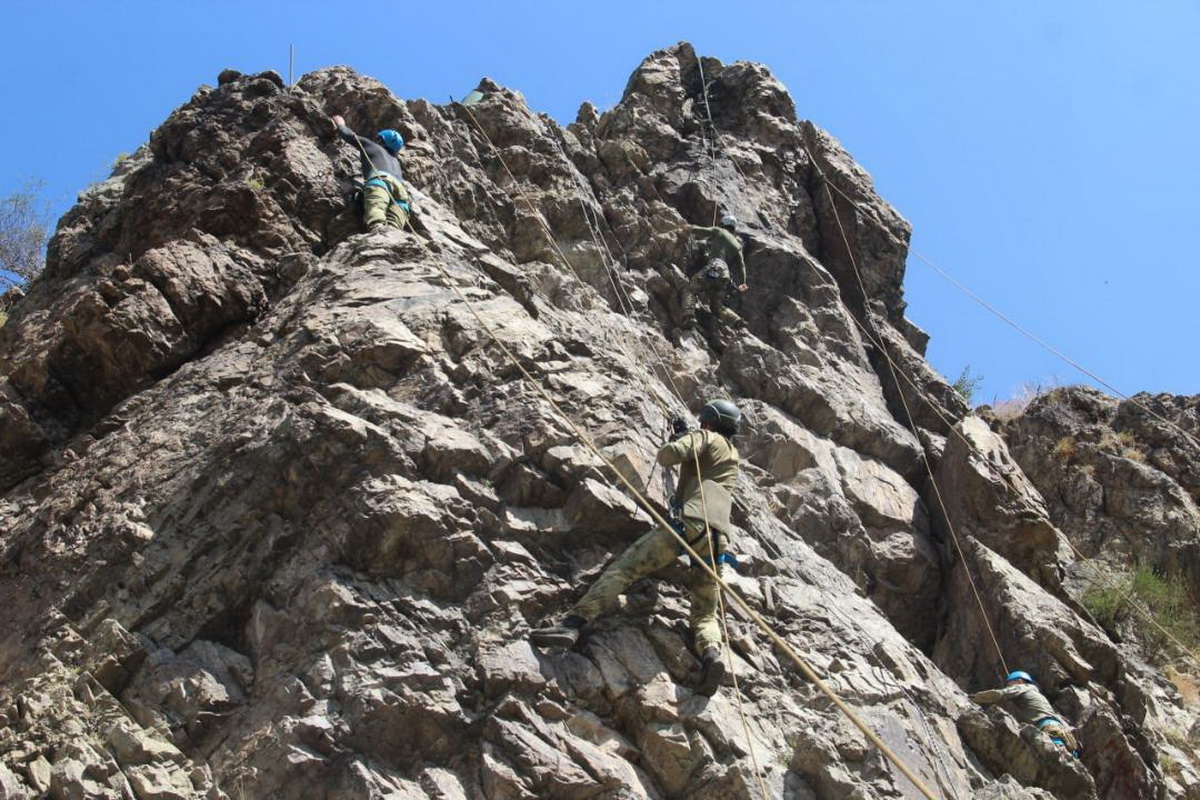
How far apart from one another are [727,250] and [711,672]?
8.02 metres

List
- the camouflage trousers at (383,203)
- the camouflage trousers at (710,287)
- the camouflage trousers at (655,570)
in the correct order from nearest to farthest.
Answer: the camouflage trousers at (655,570)
the camouflage trousers at (383,203)
the camouflage trousers at (710,287)

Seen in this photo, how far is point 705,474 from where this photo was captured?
31.1 ft

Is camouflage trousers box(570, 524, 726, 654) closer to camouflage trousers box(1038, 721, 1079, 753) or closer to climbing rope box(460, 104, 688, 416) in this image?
camouflage trousers box(1038, 721, 1079, 753)

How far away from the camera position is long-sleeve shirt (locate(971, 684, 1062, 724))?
10.6 m

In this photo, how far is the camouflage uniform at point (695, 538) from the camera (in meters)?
8.73

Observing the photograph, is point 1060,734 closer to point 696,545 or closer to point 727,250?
point 696,545

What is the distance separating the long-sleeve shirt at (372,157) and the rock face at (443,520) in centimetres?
33

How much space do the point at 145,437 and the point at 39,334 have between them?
1970 mm

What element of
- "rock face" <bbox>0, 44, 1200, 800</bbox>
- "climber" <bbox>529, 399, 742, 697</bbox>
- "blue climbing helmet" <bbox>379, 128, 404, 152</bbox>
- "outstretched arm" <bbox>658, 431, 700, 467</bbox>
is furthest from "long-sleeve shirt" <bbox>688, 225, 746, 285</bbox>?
"outstretched arm" <bbox>658, 431, 700, 467</bbox>

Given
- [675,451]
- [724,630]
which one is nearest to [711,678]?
[724,630]

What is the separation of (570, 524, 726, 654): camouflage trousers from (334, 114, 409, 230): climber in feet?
15.0

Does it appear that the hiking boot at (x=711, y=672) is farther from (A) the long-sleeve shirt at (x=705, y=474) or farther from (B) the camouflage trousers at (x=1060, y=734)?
(B) the camouflage trousers at (x=1060, y=734)

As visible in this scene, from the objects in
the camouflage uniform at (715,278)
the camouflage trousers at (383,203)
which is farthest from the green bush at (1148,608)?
the camouflage trousers at (383,203)

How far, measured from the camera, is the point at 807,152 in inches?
726
